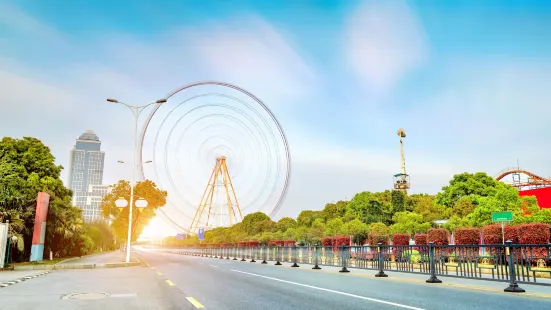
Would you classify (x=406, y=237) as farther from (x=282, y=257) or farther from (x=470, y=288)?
(x=470, y=288)

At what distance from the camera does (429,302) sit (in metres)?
8.45

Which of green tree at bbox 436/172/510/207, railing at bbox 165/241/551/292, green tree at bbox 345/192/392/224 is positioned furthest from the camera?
green tree at bbox 345/192/392/224

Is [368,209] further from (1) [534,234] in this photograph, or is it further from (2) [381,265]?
(2) [381,265]

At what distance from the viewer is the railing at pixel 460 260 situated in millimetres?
11391

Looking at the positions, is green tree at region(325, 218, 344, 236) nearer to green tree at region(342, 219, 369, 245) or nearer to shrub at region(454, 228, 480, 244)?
green tree at region(342, 219, 369, 245)

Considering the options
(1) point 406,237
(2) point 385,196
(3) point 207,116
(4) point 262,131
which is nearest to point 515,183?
(2) point 385,196

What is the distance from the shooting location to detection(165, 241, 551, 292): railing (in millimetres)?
11391

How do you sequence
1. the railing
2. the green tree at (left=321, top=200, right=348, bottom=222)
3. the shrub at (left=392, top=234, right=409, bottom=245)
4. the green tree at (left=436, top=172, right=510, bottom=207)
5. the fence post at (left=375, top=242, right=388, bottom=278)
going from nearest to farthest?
1. the railing
2. the fence post at (left=375, top=242, right=388, bottom=278)
3. the shrub at (left=392, top=234, right=409, bottom=245)
4. the green tree at (left=436, top=172, right=510, bottom=207)
5. the green tree at (left=321, top=200, right=348, bottom=222)

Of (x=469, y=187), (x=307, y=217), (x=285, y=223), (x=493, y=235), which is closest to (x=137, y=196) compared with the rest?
(x=285, y=223)

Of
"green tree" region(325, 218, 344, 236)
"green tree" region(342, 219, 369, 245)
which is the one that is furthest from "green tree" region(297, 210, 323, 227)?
"green tree" region(342, 219, 369, 245)

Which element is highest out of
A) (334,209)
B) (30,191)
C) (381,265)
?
(334,209)

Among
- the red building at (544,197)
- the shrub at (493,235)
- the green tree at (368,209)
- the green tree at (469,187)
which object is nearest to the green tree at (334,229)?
the green tree at (368,209)

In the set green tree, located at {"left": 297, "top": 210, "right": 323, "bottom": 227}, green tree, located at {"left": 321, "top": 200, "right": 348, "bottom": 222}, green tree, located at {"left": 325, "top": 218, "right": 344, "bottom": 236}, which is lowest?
green tree, located at {"left": 325, "top": 218, "right": 344, "bottom": 236}

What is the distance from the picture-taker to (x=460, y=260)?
538 inches
